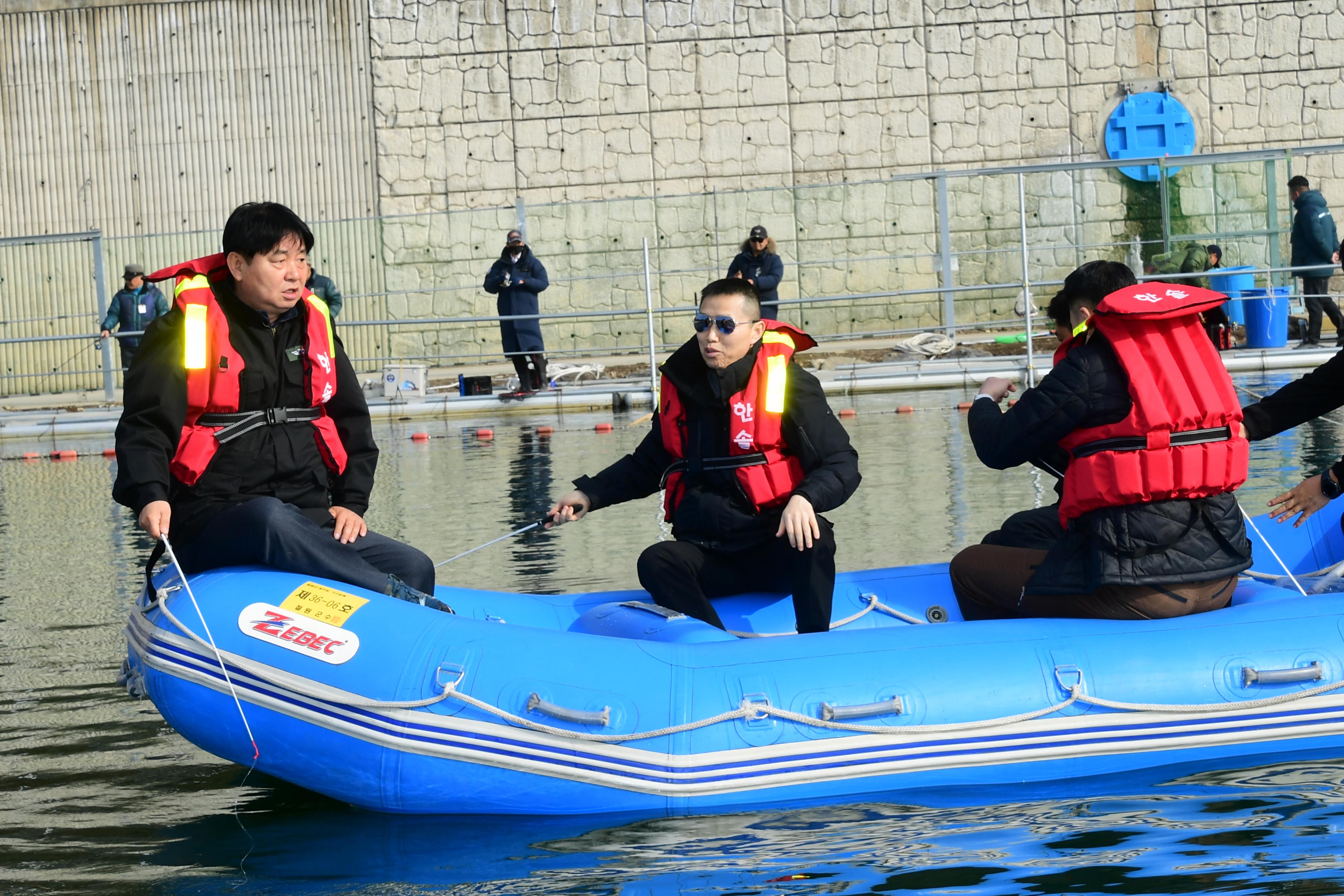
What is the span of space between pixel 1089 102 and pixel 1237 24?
5.40ft

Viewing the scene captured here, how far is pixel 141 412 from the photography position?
3840 mm

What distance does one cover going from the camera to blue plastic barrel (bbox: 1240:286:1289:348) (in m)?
13.1

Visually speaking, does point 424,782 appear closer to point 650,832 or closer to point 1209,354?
point 650,832

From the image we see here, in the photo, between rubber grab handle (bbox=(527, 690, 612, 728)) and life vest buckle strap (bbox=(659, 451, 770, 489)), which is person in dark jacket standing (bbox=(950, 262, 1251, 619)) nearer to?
life vest buckle strap (bbox=(659, 451, 770, 489))

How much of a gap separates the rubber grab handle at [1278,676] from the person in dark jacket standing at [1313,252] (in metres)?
9.79

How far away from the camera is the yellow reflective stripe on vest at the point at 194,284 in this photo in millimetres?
3971

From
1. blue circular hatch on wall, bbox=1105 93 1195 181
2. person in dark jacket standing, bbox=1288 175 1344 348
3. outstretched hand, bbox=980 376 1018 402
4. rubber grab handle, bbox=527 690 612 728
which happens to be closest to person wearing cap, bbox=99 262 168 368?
person in dark jacket standing, bbox=1288 175 1344 348

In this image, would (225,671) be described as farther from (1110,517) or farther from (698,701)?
(1110,517)

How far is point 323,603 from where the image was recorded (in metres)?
3.84

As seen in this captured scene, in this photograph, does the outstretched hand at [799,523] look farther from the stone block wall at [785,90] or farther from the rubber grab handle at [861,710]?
the stone block wall at [785,90]

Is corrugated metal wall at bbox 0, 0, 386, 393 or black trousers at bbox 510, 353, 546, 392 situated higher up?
corrugated metal wall at bbox 0, 0, 386, 393

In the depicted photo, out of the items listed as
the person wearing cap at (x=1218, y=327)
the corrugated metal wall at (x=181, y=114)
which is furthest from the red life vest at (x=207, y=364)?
the corrugated metal wall at (x=181, y=114)

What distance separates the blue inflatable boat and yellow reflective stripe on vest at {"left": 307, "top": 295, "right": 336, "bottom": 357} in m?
0.59

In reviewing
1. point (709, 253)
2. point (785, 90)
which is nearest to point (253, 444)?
point (709, 253)
